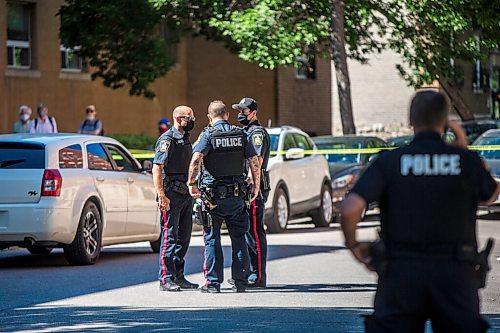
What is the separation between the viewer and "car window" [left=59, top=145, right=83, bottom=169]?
14.3 meters

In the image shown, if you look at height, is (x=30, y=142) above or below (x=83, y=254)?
above

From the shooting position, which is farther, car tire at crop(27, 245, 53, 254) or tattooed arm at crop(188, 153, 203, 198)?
car tire at crop(27, 245, 53, 254)

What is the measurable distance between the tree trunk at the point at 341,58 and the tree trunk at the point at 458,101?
27.4ft

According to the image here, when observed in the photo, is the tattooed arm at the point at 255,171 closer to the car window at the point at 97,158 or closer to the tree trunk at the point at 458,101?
the car window at the point at 97,158

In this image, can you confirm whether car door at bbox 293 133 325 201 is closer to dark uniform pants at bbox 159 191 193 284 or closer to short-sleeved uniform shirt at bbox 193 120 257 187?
dark uniform pants at bbox 159 191 193 284

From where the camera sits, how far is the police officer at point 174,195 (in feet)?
39.6

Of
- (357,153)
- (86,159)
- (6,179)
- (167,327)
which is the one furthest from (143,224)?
(357,153)

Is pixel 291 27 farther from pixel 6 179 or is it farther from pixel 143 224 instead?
pixel 6 179

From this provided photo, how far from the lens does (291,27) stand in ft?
87.7

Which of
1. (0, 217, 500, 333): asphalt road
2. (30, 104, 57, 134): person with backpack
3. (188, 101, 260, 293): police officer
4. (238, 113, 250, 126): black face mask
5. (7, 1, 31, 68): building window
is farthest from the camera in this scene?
(7, 1, 31, 68): building window

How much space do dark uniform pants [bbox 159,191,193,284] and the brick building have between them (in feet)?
56.0

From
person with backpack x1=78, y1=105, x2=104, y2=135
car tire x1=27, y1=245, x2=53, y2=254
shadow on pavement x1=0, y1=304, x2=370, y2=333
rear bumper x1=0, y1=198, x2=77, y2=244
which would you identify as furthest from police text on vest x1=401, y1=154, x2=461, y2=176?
person with backpack x1=78, y1=105, x2=104, y2=135

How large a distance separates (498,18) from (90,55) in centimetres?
948

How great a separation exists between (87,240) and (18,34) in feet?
53.4
